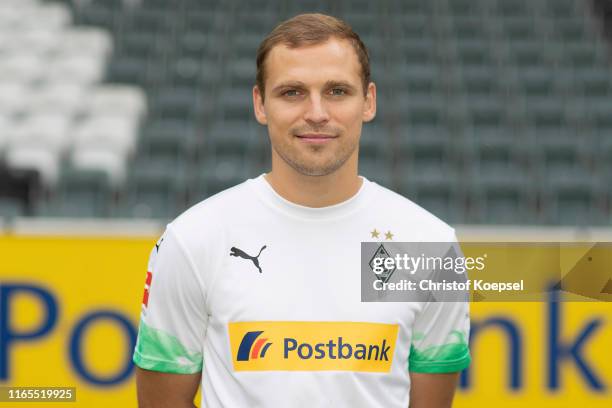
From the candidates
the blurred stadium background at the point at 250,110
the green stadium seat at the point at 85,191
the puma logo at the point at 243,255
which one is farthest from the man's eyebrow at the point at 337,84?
the green stadium seat at the point at 85,191

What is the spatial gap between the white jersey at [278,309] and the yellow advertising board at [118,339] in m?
2.27

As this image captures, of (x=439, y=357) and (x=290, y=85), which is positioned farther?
(x=439, y=357)

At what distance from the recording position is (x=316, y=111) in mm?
1609

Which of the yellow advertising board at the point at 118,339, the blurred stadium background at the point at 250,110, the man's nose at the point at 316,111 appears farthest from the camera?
the blurred stadium background at the point at 250,110

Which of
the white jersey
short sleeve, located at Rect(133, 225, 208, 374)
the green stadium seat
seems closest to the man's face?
the white jersey

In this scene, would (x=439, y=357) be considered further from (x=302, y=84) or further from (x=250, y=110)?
(x=250, y=110)

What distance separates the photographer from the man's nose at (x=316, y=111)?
5.27ft

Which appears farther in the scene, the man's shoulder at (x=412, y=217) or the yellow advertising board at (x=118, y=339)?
the yellow advertising board at (x=118, y=339)

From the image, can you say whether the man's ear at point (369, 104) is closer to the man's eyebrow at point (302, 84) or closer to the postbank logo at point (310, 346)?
the man's eyebrow at point (302, 84)

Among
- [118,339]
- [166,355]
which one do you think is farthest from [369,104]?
[118,339]

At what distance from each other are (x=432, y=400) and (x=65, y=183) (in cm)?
608

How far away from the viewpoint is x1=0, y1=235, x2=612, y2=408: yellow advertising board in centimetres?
393

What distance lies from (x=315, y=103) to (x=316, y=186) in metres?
0.19

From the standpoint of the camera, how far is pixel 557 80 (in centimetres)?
937
